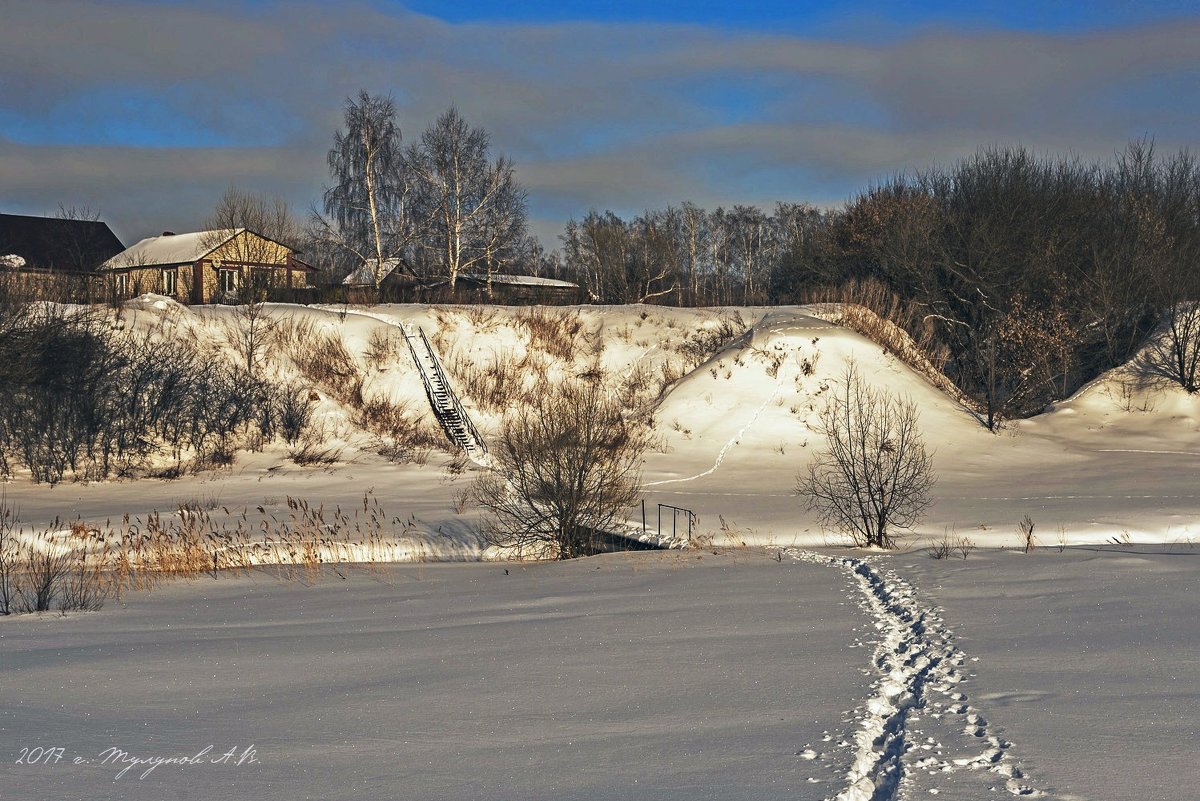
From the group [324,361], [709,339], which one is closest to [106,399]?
[324,361]

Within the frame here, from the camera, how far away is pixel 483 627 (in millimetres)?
9875

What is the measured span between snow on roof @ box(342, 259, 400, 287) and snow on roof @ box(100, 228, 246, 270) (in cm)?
522

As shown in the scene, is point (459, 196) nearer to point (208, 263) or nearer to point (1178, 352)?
point (208, 263)

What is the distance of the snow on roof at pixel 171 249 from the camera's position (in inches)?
1801

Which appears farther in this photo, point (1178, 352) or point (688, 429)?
point (1178, 352)

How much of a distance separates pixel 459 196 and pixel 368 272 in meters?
5.20

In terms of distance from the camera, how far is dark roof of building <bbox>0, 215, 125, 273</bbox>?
168 ft

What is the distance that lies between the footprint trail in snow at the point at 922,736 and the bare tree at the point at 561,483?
7.66 meters

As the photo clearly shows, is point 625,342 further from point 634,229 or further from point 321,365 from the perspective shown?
point 634,229

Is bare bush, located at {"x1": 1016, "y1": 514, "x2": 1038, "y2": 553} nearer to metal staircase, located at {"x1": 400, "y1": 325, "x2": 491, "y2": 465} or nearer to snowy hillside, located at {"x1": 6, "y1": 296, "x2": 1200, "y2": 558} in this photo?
snowy hillside, located at {"x1": 6, "y1": 296, "x2": 1200, "y2": 558}

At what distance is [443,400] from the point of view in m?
30.9

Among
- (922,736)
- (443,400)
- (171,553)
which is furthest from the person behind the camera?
(443,400)

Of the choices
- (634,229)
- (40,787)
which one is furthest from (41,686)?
(634,229)

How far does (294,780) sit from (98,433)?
23.9m
